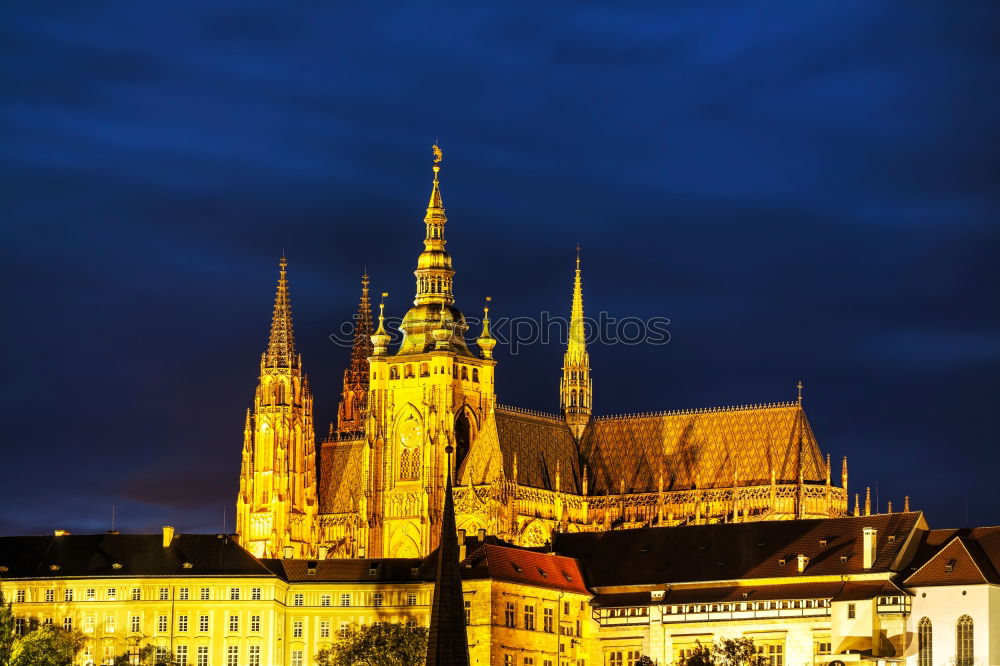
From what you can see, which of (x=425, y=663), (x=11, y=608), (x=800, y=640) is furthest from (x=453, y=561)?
(x=11, y=608)

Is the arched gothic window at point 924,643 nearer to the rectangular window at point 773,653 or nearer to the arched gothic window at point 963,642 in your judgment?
the arched gothic window at point 963,642

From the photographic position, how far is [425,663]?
164875 mm

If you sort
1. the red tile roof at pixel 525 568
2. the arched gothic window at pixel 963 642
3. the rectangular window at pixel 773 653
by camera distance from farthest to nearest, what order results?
the red tile roof at pixel 525 568 → the rectangular window at pixel 773 653 → the arched gothic window at pixel 963 642

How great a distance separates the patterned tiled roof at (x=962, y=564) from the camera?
559 feet

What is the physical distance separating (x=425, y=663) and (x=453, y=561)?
20.7 feet

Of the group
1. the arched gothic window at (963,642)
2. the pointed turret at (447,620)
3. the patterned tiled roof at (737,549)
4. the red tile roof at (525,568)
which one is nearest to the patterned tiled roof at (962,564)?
the arched gothic window at (963,642)

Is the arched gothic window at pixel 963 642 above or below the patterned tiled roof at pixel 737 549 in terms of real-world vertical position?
below

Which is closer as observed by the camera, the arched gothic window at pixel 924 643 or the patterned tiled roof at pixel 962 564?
the arched gothic window at pixel 924 643

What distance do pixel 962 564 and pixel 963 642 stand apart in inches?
202

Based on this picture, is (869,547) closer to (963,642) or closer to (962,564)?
(962,564)

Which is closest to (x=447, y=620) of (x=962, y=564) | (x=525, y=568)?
(x=525, y=568)

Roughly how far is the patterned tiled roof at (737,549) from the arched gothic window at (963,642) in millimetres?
7699

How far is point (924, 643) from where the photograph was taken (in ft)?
557

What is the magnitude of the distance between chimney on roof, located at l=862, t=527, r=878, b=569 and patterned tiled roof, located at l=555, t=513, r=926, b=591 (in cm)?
31
